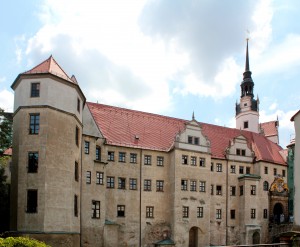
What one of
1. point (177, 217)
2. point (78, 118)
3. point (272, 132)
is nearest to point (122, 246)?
point (177, 217)

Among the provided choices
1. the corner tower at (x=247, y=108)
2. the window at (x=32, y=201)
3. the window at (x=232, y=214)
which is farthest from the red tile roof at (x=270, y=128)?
the window at (x=32, y=201)

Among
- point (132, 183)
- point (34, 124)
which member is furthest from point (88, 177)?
point (34, 124)

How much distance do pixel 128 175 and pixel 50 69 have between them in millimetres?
15252

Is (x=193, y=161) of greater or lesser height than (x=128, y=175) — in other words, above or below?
above

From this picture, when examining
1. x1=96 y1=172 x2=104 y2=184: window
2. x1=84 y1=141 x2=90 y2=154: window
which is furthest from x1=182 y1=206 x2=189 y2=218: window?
x1=84 y1=141 x2=90 y2=154: window

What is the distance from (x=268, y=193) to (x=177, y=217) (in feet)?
46.9

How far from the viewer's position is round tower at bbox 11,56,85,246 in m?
32.2

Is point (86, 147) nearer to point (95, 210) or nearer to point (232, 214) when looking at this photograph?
point (95, 210)

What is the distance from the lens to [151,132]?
5025 cm

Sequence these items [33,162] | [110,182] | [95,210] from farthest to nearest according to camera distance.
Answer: [110,182]
[95,210]
[33,162]

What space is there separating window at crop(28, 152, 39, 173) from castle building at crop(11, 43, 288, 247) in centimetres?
7

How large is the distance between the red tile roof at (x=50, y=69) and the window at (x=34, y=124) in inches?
135

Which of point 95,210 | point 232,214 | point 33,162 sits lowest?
point 232,214

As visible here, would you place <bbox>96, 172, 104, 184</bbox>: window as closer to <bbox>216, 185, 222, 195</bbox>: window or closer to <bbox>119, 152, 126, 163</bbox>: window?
<bbox>119, 152, 126, 163</bbox>: window
